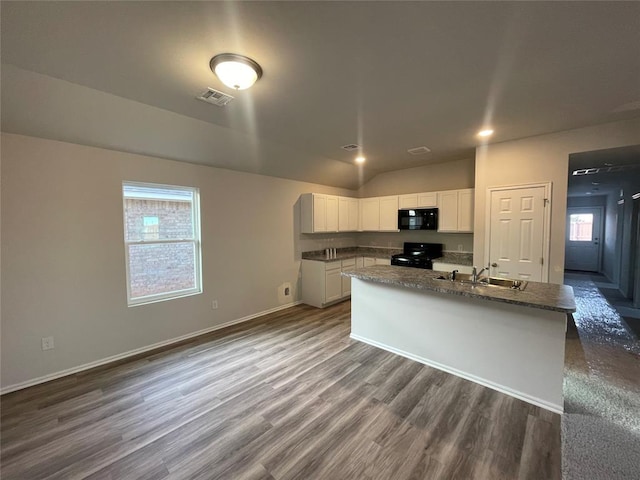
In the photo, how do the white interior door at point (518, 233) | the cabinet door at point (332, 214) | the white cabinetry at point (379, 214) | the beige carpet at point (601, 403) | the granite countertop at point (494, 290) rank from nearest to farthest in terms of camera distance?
the beige carpet at point (601, 403) → the granite countertop at point (494, 290) → the white interior door at point (518, 233) → the cabinet door at point (332, 214) → the white cabinetry at point (379, 214)

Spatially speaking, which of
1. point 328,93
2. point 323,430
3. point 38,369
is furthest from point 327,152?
point 38,369

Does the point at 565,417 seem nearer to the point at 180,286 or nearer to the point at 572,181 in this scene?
the point at 180,286

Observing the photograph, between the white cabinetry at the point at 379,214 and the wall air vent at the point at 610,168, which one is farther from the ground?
the wall air vent at the point at 610,168

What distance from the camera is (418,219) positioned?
5020 mm

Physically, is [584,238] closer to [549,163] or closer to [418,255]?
[418,255]

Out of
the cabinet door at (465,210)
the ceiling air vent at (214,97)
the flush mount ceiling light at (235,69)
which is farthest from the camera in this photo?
the cabinet door at (465,210)

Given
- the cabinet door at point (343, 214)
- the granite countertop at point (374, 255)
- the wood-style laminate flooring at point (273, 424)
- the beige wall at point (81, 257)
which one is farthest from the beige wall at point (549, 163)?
the beige wall at point (81, 257)

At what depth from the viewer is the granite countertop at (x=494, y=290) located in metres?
2.10

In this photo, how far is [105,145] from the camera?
9.67ft

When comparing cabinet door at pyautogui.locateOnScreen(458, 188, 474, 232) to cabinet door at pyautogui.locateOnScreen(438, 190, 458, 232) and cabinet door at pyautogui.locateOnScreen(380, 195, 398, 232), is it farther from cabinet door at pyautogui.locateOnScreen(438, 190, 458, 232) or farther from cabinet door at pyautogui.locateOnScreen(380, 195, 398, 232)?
cabinet door at pyautogui.locateOnScreen(380, 195, 398, 232)

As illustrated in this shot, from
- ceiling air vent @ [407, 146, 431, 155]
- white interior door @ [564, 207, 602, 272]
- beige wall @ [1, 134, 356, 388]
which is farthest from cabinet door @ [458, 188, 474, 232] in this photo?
white interior door @ [564, 207, 602, 272]

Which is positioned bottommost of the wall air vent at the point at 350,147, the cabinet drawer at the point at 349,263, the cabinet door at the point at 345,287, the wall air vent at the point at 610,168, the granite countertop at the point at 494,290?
the cabinet door at the point at 345,287

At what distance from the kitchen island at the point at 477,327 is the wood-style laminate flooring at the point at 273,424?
17 centimetres

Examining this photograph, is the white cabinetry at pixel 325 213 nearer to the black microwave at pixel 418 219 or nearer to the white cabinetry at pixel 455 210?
the black microwave at pixel 418 219
